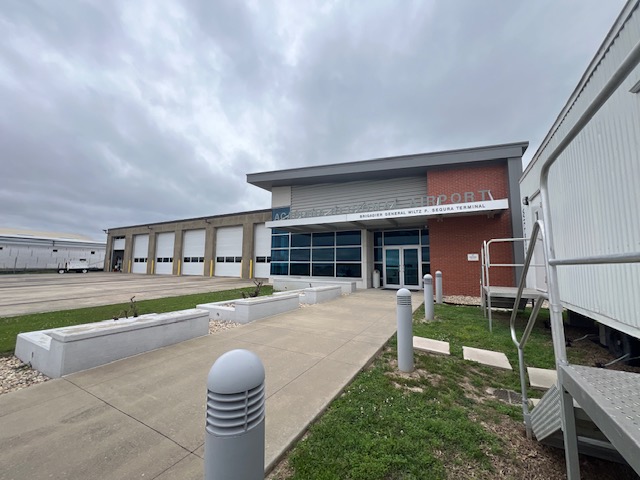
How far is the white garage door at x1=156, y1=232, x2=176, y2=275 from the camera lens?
3369 centimetres

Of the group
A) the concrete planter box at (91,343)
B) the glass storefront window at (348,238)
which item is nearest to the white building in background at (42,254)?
the glass storefront window at (348,238)

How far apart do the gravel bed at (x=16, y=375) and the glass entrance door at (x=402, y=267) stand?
1523cm

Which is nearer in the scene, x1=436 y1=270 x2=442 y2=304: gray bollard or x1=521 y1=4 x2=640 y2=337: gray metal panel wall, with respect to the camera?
x1=521 y1=4 x2=640 y2=337: gray metal panel wall

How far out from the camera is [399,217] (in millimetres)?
14180

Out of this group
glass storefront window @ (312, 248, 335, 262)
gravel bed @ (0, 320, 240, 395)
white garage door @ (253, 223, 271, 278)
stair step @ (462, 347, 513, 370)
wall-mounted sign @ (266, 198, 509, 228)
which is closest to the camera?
gravel bed @ (0, 320, 240, 395)

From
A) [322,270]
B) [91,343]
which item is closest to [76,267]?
[322,270]

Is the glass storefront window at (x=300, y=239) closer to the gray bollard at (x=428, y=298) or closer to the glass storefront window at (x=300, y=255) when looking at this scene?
the glass storefront window at (x=300, y=255)

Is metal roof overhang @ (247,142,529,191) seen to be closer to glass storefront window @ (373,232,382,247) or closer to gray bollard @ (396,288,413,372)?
glass storefront window @ (373,232,382,247)

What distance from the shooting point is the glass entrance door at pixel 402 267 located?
16297 millimetres

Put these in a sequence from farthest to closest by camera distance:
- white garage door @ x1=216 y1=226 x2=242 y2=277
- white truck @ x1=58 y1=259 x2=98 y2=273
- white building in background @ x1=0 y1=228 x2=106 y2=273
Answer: white truck @ x1=58 y1=259 x2=98 y2=273, white building in background @ x1=0 y1=228 x2=106 y2=273, white garage door @ x1=216 y1=226 x2=242 y2=277

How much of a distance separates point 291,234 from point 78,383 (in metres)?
16.5

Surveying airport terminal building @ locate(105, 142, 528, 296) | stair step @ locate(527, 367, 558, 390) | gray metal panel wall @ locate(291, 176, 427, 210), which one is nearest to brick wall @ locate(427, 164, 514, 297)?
airport terminal building @ locate(105, 142, 528, 296)

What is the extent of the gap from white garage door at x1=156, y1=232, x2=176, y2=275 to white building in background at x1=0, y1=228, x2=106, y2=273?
1698 cm

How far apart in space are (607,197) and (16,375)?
9571mm
